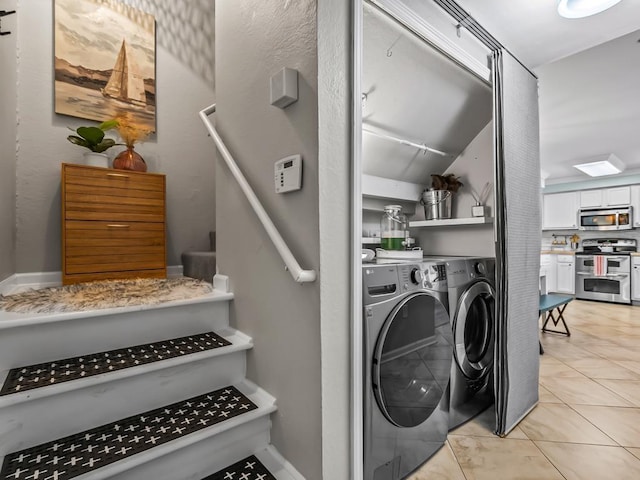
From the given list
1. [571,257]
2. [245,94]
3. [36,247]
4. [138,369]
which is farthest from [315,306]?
[571,257]

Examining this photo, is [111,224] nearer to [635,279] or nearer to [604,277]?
[604,277]

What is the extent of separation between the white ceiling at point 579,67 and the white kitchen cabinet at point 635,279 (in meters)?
1.79

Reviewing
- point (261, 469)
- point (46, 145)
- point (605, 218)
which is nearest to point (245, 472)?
point (261, 469)

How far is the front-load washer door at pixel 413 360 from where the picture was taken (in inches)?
54.2

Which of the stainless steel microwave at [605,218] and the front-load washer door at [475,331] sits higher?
the stainless steel microwave at [605,218]

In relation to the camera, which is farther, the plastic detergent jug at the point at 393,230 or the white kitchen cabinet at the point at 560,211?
the white kitchen cabinet at the point at 560,211

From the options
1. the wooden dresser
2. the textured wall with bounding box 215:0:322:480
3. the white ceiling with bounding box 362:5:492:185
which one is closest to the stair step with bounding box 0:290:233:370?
the textured wall with bounding box 215:0:322:480

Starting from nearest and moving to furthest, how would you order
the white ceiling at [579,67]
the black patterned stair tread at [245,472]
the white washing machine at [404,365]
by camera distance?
1. the black patterned stair tread at [245,472]
2. the white washing machine at [404,365]
3. the white ceiling at [579,67]

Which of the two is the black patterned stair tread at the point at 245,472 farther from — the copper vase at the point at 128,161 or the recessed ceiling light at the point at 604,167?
the recessed ceiling light at the point at 604,167

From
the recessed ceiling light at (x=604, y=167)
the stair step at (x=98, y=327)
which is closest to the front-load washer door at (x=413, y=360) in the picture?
the stair step at (x=98, y=327)

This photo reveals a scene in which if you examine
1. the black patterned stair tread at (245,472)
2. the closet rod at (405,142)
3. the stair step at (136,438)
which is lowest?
the black patterned stair tread at (245,472)

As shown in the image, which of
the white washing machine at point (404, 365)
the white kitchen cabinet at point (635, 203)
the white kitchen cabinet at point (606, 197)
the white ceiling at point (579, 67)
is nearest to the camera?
the white washing machine at point (404, 365)

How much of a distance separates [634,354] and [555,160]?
3.37 meters

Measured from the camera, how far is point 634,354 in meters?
3.11
